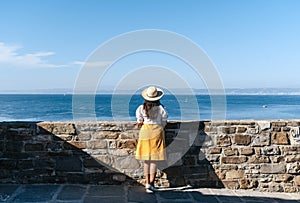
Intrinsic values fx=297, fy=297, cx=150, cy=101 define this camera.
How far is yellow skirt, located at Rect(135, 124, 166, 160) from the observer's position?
3383 millimetres

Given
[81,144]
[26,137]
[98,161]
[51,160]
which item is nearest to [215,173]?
[98,161]

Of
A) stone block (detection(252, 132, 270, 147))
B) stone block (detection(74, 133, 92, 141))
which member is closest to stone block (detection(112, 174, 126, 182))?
stone block (detection(74, 133, 92, 141))

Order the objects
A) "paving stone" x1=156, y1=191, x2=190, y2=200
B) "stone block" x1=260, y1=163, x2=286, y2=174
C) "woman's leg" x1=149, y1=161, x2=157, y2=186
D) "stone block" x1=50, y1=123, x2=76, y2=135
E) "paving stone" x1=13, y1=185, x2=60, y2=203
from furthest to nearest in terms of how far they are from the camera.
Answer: "stone block" x1=260, y1=163, x2=286, y2=174 → "stone block" x1=50, y1=123, x2=76, y2=135 → "woman's leg" x1=149, y1=161, x2=157, y2=186 → "paving stone" x1=156, y1=191, x2=190, y2=200 → "paving stone" x1=13, y1=185, x2=60, y2=203

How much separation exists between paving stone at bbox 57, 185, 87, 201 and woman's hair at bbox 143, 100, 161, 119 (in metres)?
1.15

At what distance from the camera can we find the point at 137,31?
14.8 feet

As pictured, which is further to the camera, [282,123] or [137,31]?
[137,31]

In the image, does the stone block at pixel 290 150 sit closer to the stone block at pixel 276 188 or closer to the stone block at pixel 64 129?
the stone block at pixel 276 188

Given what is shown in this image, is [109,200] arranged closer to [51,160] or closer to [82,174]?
[82,174]

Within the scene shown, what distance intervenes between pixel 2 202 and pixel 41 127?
0.93 metres

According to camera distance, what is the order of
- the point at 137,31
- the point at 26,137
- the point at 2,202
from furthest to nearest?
1. the point at 137,31
2. the point at 26,137
3. the point at 2,202

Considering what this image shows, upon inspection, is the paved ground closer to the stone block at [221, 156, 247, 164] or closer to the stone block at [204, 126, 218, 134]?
A: the stone block at [221, 156, 247, 164]

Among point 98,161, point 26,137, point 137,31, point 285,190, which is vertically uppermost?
point 137,31

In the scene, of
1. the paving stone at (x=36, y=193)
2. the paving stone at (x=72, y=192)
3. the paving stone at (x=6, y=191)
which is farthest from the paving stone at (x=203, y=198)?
the paving stone at (x=6, y=191)

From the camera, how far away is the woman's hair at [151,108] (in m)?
3.38
